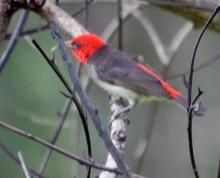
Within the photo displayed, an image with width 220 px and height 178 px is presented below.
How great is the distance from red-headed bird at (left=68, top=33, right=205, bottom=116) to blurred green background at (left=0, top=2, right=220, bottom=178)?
120cm

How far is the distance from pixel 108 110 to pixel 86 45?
2376 mm

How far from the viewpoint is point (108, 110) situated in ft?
21.4

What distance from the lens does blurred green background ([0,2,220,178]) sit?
5953 mm

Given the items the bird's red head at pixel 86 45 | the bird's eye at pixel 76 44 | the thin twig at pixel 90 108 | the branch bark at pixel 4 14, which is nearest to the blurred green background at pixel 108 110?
the bird's red head at pixel 86 45

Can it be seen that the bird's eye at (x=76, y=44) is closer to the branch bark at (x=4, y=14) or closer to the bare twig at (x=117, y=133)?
the bare twig at (x=117, y=133)

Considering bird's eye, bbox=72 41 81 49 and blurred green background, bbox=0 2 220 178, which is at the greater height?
blurred green background, bbox=0 2 220 178

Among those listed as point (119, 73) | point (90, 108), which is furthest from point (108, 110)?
point (90, 108)

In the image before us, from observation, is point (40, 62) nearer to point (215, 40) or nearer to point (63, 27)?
point (215, 40)

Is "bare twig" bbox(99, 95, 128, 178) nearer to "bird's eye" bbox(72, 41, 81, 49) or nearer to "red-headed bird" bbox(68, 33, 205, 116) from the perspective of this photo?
"red-headed bird" bbox(68, 33, 205, 116)

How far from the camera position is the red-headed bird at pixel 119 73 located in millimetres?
4070

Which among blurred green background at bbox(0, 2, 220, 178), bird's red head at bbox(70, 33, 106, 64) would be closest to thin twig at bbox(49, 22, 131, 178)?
bird's red head at bbox(70, 33, 106, 64)

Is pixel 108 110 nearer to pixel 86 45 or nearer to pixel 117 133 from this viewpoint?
pixel 86 45

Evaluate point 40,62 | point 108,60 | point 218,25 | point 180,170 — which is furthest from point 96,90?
point 218,25

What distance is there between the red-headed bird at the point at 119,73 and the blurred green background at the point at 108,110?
1.20m
